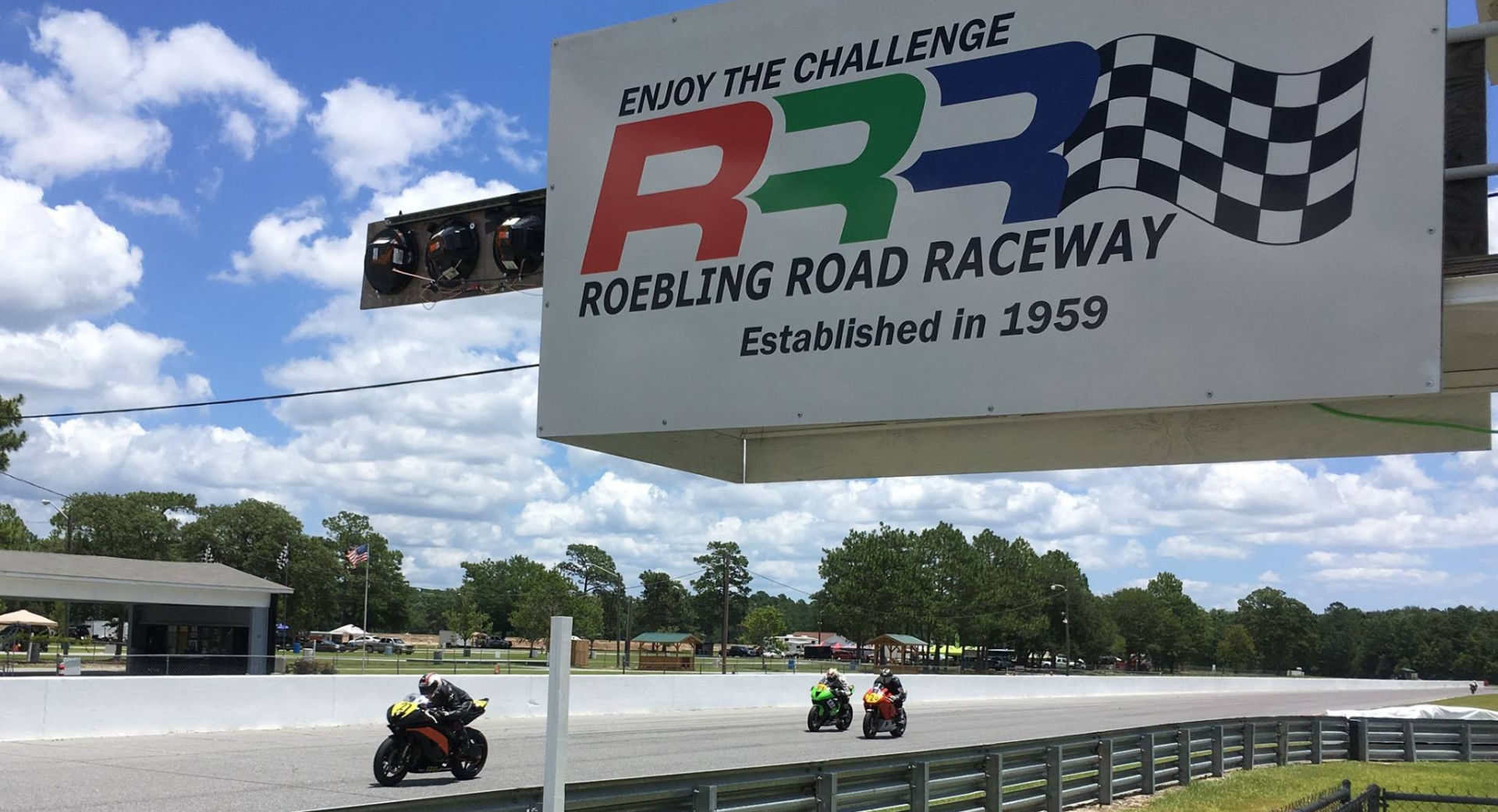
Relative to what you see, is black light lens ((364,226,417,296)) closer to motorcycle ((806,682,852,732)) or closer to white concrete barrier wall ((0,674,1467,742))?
white concrete barrier wall ((0,674,1467,742))

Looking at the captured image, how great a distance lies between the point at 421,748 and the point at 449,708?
2.13 ft

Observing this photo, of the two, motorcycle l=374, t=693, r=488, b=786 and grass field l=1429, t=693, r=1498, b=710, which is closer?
motorcycle l=374, t=693, r=488, b=786

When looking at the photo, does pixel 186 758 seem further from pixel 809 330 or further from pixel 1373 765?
pixel 1373 765

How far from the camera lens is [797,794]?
29.6 ft

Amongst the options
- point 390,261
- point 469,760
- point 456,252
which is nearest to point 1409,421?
point 456,252

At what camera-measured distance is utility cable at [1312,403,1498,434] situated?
3916mm

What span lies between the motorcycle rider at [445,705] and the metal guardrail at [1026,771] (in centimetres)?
809

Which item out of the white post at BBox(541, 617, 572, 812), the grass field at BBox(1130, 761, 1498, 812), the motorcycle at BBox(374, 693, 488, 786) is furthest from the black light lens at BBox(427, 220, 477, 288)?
the motorcycle at BBox(374, 693, 488, 786)

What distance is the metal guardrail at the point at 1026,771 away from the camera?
708cm

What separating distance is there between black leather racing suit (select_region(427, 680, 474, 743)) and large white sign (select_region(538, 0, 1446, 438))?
44.2 ft

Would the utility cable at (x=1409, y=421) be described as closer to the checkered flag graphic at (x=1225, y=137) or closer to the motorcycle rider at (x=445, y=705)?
the checkered flag graphic at (x=1225, y=137)

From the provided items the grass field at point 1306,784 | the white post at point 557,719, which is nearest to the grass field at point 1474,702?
the grass field at point 1306,784

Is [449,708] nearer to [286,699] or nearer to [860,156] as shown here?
[286,699]

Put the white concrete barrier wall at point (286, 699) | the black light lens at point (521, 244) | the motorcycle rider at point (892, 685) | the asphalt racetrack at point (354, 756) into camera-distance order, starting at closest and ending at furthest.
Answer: the black light lens at point (521, 244) < the asphalt racetrack at point (354, 756) < the white concrete barrier wall at point (286, 699) < the motorcycle rider at point (892, 685)
